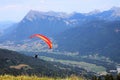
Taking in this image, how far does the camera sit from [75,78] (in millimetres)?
16250

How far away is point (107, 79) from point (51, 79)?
3134 millimetres

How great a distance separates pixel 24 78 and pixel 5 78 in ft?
3.32

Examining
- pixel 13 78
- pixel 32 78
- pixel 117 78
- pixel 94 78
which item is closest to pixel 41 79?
pixel 32 78

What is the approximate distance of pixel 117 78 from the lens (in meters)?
15.6

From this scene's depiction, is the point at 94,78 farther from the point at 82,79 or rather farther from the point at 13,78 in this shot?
the point at 13,78

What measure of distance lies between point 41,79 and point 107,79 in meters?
3.69

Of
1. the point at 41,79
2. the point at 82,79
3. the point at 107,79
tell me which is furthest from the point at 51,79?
the point at 107,79

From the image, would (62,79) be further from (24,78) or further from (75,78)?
(24,78)

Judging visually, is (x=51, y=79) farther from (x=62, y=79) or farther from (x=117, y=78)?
(x=117, y=78)

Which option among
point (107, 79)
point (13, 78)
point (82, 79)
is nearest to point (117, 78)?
point (107, 79)

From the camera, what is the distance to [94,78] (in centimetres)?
1650

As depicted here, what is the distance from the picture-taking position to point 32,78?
52.1 feet

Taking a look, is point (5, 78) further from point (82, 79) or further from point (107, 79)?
point (107, 79)

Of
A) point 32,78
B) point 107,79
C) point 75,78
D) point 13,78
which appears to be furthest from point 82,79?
point 13,78
